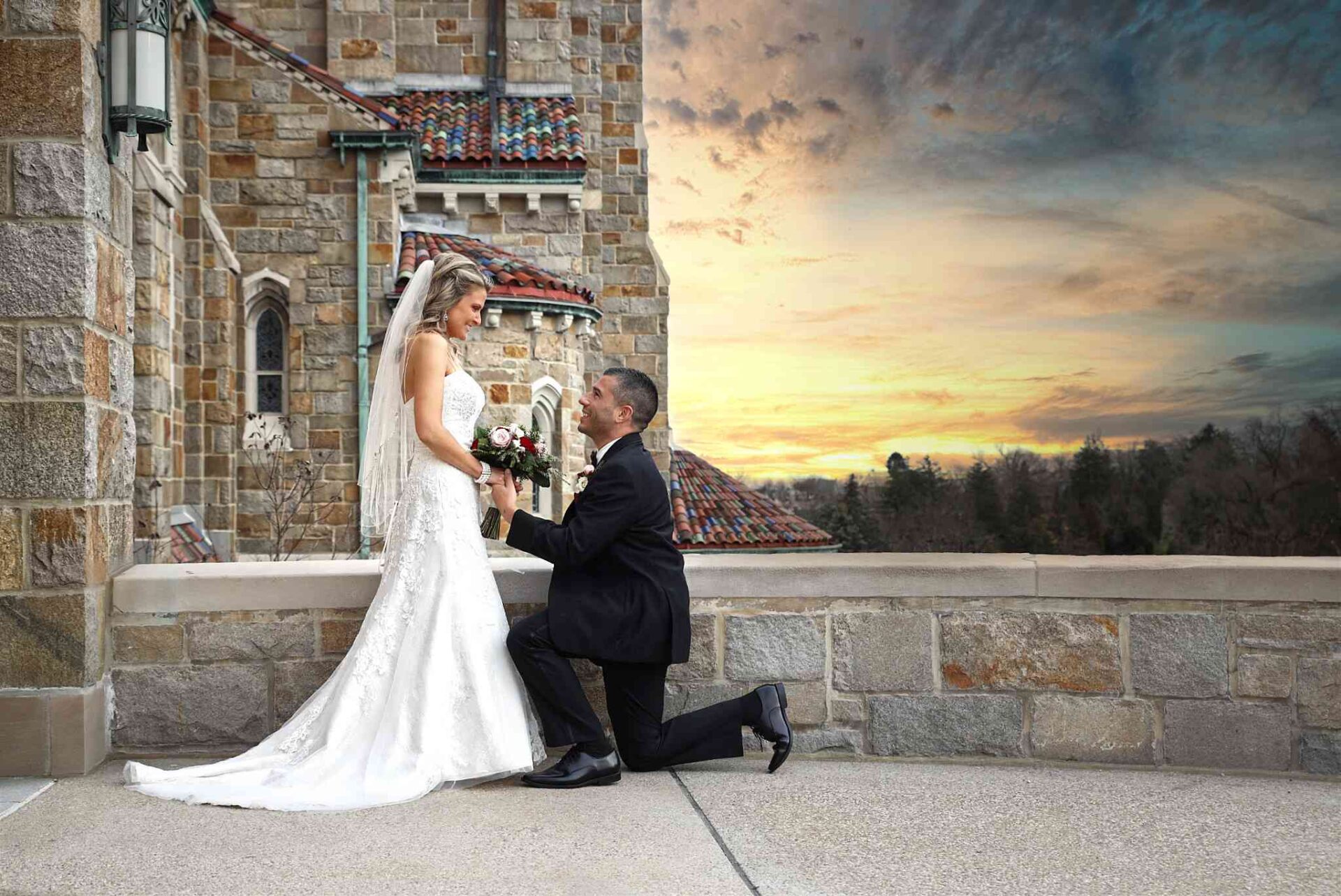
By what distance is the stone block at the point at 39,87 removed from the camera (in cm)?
462

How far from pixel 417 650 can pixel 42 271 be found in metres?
2.15

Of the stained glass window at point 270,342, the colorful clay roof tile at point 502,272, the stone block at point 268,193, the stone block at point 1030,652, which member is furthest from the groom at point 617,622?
the stone block at point 268,193

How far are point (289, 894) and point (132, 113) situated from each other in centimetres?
329

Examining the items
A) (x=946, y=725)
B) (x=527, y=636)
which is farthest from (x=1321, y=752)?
(x=527, y=636)

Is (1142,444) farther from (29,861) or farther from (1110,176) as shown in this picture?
(29,861)

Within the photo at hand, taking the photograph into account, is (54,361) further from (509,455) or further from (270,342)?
(270,342)

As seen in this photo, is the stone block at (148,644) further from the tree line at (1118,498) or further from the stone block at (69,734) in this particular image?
the tree line at (1118,498)

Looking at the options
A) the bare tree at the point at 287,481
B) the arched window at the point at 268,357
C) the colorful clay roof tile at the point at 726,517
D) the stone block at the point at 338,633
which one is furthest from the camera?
the colorful clay roof tile at the point at 726,517

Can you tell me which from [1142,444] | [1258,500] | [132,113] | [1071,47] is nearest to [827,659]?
[132,113]

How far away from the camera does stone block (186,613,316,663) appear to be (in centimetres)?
491

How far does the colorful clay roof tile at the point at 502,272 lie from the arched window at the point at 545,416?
1.08m

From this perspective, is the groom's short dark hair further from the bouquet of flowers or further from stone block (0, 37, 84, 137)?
stone block (0, 37, 84, 137)

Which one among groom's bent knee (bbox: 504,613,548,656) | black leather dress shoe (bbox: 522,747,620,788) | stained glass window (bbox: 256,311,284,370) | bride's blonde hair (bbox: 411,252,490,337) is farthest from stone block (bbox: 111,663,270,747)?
stained glass window (bbox: 256,311,284,370)

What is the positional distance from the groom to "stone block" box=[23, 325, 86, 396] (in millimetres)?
1756
